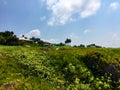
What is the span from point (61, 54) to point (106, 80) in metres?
6.76

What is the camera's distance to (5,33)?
237 ft

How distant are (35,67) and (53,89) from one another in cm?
440

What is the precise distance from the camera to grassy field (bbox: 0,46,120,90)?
3003 cm

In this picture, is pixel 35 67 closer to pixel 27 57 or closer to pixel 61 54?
pixel 27 57

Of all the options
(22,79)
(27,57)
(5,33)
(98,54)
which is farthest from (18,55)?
(5,33)

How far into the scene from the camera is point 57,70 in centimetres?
3338

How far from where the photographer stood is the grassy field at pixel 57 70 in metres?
30.0

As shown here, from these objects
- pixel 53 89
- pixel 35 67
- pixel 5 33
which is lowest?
pixel 53 89

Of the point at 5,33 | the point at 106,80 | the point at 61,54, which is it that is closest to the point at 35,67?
the point at 61,54

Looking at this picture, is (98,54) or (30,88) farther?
(98,54)

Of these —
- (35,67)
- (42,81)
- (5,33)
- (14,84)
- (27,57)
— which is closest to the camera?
(14,84)

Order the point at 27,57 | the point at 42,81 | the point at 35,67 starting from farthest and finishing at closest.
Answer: the point at 27,57, the point at 35,67, the point at 42,81

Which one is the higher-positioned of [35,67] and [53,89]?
[35,67]

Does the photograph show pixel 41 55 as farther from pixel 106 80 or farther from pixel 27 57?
pixel 106 80
